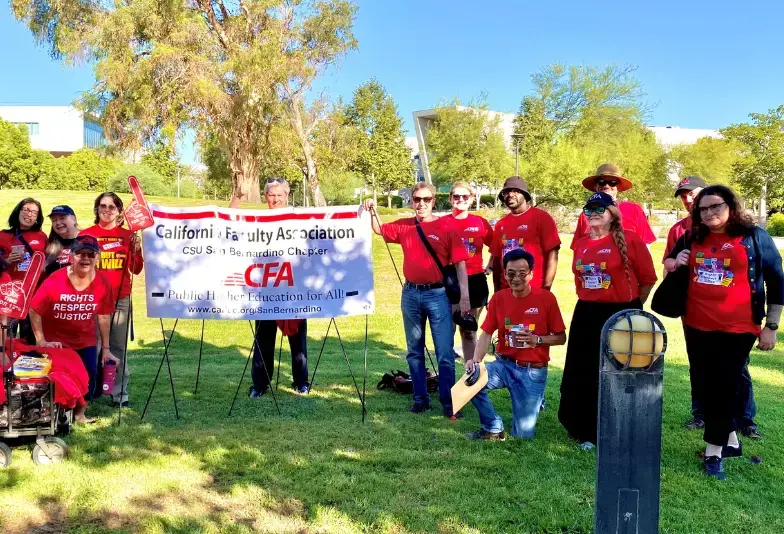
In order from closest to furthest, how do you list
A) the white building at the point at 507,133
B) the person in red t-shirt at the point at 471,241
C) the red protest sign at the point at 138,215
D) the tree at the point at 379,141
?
the red protest sign at the point at 138,215 → the person in red t-shirt at the point at 471,241 → the tree at the point at 379,141 → the white building at the point at 507,133

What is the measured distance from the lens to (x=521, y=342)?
206 inches

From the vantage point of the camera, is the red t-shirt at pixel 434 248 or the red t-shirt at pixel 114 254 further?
the red t-shirt at pixel 114 254

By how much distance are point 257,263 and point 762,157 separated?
35.1 m

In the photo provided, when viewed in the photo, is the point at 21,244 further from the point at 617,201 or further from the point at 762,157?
the point at 762,157

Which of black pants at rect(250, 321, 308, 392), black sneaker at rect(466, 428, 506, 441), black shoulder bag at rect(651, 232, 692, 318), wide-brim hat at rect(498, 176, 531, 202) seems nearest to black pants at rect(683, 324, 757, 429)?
black shoulder bag at rect(651, 232, 692, 318)

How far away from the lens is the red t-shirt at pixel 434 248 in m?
5.87

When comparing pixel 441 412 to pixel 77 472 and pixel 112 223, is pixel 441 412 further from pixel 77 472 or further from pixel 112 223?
pixel 112 223

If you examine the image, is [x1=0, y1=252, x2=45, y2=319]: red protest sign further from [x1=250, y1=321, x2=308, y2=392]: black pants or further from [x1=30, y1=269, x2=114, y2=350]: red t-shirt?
[x1=250, y1=321, x2=308, y2=392]: black pants

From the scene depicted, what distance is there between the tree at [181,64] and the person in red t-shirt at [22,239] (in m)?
20.6

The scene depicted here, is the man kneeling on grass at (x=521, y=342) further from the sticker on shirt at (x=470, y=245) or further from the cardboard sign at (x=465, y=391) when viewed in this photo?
the sticker on shirt at (x=470, y=245)

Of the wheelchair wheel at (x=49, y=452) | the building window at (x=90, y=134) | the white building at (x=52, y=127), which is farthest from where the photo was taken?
the building window at (x=90, y=134)

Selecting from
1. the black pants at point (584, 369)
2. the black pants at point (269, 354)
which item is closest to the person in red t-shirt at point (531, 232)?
the black pants at point (584, 369)

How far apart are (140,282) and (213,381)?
1006 cm

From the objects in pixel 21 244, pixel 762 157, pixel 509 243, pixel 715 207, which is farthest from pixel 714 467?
pixel 762 157
